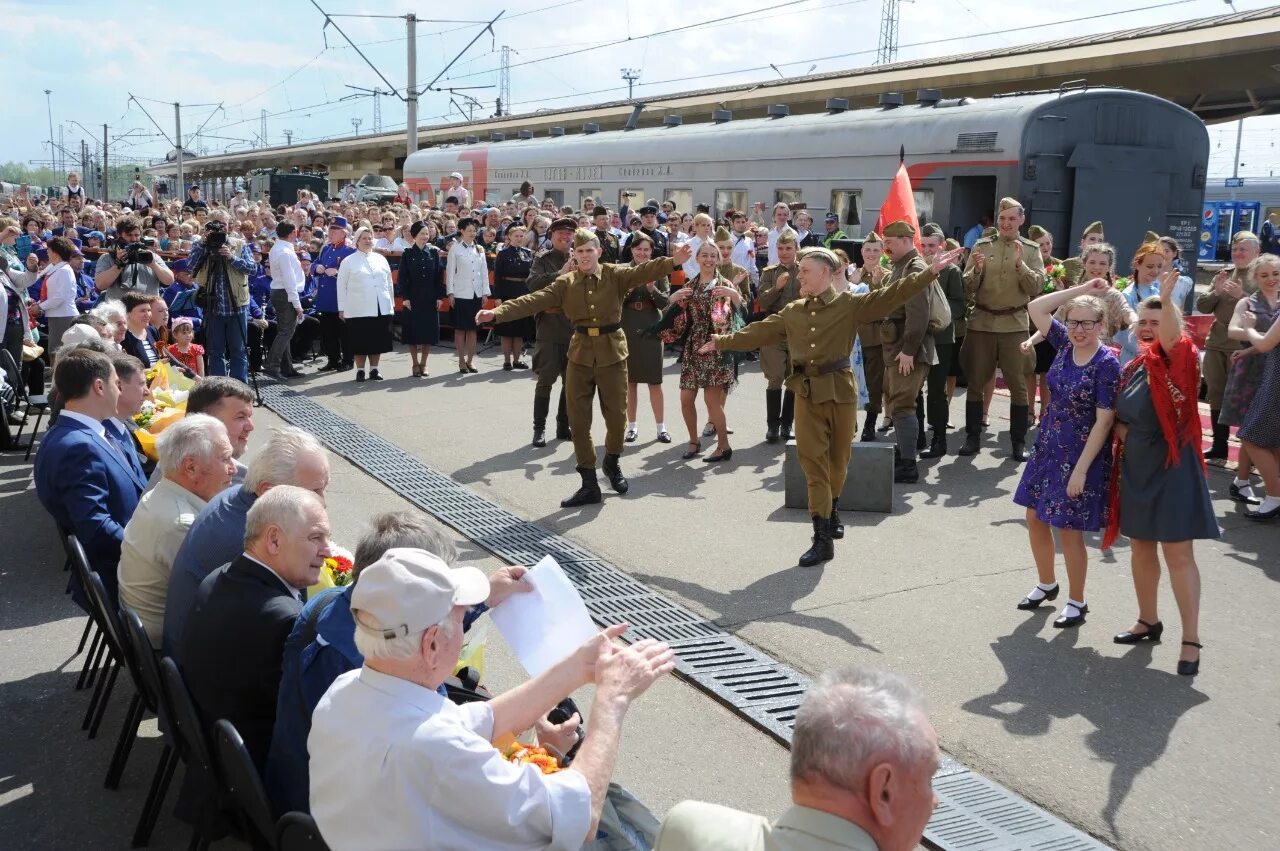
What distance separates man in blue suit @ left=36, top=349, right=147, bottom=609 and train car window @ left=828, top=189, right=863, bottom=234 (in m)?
12.6

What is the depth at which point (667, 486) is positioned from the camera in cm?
908

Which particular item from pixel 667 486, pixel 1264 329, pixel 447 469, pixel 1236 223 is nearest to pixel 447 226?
pixel 447 469

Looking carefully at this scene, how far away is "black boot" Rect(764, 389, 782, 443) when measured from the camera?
415 inches

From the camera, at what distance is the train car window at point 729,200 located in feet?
63.3

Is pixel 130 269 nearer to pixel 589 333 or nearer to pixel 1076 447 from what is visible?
pixel 589 333

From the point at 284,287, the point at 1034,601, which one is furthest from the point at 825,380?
the point at 284,287

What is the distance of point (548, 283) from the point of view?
11.0 m

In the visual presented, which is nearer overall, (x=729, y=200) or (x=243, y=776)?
(x=243, y=776)

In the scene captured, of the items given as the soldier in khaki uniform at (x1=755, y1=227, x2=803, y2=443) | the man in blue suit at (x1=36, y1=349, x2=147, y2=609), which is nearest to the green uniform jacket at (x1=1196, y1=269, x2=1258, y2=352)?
the soldier in khaki uniform at (x1=755, y1=227, x2=803, y2=443)

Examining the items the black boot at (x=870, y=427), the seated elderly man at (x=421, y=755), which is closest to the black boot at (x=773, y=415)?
the black boot at (x=870, y=427)

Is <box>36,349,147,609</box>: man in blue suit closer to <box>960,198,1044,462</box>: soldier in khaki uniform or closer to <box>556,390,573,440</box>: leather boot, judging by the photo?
<box>556,390,573,440</box>: leather boot

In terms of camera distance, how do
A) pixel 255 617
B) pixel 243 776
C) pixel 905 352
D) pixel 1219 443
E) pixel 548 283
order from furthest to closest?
1. pixel 548 283
2. pixel 1219 443
3. pixel 905 352
4. pixel 255 617
5. pixel 243 776

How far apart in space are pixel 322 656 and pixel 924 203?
13.9 m

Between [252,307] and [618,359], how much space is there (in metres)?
6.31
